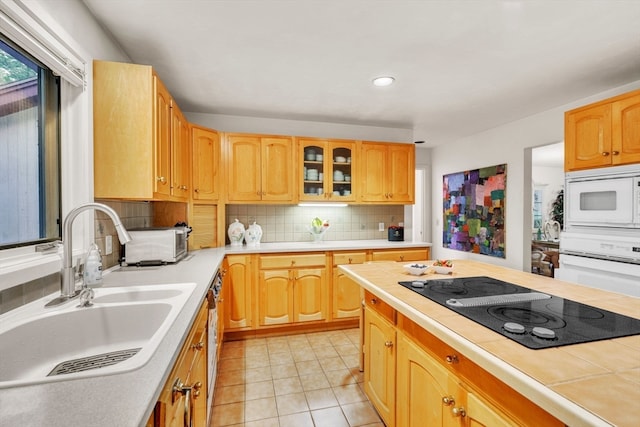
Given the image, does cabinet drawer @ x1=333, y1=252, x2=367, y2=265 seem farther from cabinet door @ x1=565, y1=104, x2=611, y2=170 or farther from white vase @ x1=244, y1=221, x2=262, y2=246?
cabinet door @ x1=565, y1=104, x2=611, y2=170

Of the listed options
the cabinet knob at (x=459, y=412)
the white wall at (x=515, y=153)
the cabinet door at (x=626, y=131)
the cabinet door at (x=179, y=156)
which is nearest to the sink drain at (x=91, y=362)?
the cabinet knob at (x=459, y=412)

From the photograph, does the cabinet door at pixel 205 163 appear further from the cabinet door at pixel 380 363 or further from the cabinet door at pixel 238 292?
the cabinet door at pixel 380 363

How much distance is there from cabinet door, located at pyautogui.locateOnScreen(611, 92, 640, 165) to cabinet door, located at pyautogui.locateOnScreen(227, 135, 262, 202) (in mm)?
3082

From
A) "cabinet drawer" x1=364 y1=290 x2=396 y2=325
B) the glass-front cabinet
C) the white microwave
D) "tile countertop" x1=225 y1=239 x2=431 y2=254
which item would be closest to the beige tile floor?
"cabinet drawer" x1=364 y1=290 x2=396 y2=325

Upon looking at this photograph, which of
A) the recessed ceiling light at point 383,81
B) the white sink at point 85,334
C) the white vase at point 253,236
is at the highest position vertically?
the recessed ceiling light at point 383,81

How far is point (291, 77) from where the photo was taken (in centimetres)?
253

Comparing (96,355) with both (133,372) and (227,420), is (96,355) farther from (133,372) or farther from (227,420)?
(227,420)

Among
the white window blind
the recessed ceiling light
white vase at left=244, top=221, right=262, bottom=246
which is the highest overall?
the recessed ceiling light

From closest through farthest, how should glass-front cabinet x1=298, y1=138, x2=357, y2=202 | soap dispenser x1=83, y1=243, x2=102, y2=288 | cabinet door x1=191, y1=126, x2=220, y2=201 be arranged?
soap dispenser x1=83, y1=243, x2=102, y2=288
cabinet door x1=191, y1=126, x2=220, y2=201
glass-front cabinet x1=298, y1=138, x2=357, y2=202

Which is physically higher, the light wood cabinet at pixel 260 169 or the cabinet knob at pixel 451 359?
the light wood cabinet at pixel 260 169

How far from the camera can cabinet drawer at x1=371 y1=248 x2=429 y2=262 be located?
3.42 m

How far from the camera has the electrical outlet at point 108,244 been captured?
6.29 feet

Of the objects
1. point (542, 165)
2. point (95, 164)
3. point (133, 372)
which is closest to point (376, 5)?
point (95, 164)

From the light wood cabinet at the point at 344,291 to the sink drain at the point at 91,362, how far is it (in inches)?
90.5
